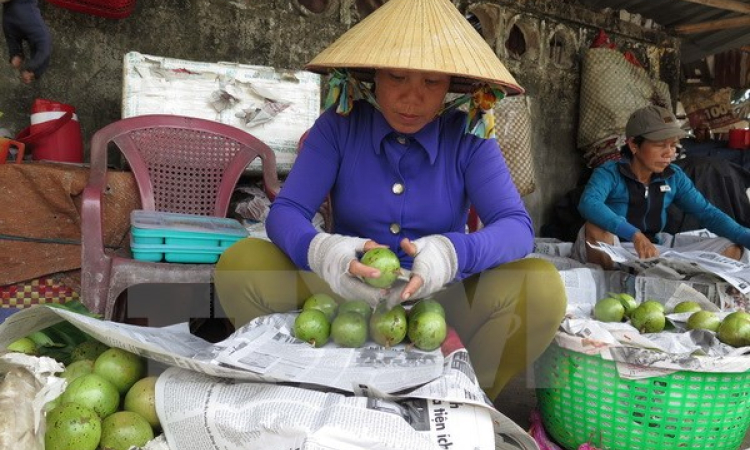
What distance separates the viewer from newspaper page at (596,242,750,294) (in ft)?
9.25

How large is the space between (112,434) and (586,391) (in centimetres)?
137

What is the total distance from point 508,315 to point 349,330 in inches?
20.0

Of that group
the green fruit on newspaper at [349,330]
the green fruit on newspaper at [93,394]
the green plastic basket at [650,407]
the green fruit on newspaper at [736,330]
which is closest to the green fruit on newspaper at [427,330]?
the green fruit on newspaper at [349,330]

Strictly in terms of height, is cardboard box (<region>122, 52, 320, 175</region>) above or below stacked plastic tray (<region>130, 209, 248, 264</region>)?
above

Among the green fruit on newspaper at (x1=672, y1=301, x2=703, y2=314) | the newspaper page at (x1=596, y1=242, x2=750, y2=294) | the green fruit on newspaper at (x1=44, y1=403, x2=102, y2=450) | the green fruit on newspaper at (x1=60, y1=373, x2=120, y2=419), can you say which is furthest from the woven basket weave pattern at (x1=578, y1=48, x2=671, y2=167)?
the green fruit on newspaper at (x1=44, y1=403, x2=102, y2=450)

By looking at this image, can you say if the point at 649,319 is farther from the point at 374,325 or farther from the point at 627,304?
the point at 374,325

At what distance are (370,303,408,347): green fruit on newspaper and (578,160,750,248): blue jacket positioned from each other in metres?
2.39

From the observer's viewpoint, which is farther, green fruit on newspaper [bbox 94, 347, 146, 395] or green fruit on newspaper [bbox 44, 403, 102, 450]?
green fruit on newspaper [bbox 94, 347, 146, 395]

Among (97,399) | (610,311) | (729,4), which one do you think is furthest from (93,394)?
(729,4)

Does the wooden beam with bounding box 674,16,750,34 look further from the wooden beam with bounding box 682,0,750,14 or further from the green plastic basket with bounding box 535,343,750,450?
the green plastic basket with bounding box 535,343,750,450

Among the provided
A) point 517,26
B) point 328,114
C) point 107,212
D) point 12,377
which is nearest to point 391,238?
point 328,114

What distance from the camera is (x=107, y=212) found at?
2826mm

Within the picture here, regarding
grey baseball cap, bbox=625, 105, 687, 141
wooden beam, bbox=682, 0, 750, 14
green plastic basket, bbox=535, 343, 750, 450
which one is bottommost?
green plastic basket, bbox=535, 343, 750, 450

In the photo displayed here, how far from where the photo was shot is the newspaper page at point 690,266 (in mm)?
2818
